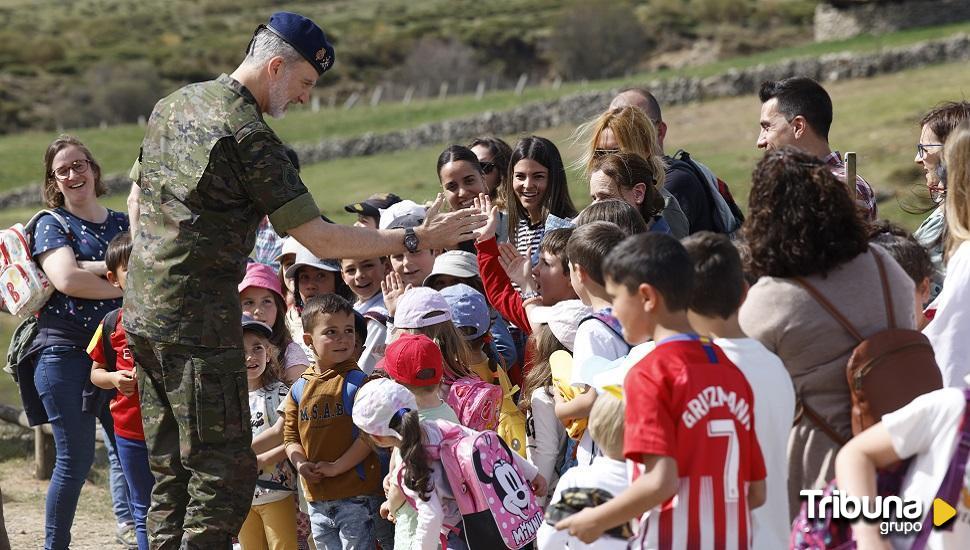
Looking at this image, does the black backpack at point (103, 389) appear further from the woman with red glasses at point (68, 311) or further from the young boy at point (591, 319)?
the young boy at point (591, 319)

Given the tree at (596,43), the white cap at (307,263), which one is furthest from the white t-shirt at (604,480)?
the tree at (596,43)

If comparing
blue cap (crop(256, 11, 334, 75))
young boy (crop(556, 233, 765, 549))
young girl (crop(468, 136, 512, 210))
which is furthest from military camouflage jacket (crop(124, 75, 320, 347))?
young girl (crop(468, 136, 512, 210))

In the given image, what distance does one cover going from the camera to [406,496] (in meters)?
4.80

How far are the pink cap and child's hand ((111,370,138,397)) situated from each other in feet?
2.36

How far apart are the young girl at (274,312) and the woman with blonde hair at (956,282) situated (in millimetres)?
3403

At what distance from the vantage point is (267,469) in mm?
5848

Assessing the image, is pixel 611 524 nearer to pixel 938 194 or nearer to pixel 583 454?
pixel 583 454

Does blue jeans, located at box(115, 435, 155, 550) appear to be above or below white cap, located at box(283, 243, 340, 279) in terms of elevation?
below

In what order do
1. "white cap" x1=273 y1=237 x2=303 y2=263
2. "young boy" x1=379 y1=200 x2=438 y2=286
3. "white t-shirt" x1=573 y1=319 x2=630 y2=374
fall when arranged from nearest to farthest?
"white t-shirt" x1=573 y1=319 x2=630 y2=374
"young boy" x1=379 y1=200 x2=438 y2=286
"white cap" x1=273 y1=237 x2=303 y2=263

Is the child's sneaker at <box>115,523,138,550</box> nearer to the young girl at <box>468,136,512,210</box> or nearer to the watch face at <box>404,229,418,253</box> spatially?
the young girl at <box>468,136,512,210</box>

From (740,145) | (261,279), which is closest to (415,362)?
(261,279)

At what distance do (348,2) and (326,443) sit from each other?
11852cm

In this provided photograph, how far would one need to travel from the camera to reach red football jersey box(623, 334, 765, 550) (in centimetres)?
331

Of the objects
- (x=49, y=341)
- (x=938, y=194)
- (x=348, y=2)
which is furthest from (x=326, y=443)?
(x=348, y=2)
